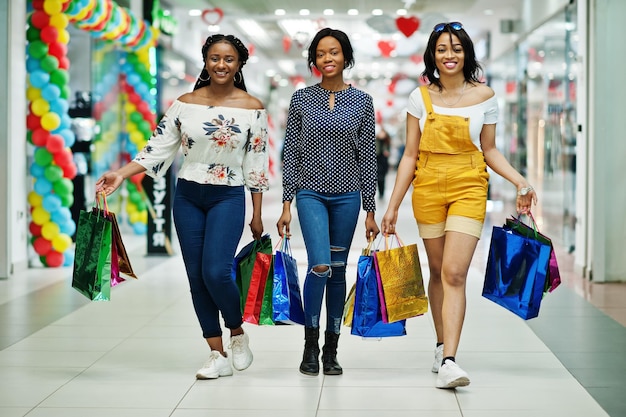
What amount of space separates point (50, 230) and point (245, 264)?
436 centimetres

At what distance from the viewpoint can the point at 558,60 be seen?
10914 mm

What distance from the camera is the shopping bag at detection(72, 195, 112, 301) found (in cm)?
412

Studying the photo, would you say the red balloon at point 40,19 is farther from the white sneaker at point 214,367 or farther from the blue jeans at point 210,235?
the white sneaker at point 214,367

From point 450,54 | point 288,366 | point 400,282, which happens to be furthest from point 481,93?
point 288,366

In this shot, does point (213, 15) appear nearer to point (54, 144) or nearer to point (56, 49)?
point (56, 49)

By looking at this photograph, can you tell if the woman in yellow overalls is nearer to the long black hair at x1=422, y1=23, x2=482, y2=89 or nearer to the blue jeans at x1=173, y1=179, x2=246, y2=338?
the long black hair at x1=422, y1=23, x2=482, y2=89

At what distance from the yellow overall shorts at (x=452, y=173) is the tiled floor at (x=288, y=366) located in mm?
712

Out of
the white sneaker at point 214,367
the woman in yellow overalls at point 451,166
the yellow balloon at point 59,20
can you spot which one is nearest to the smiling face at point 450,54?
the woman in yellow overalls at point 451,166

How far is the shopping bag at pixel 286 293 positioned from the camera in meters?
4.20

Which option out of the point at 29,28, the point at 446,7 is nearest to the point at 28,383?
the point at 29,28

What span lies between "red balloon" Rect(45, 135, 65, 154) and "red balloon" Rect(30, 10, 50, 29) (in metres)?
0.92

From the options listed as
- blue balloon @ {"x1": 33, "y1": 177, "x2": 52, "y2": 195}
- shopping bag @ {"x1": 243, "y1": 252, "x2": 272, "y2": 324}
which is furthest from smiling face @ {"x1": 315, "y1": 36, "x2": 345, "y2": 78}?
blue balloon @ {"x1": 33, "y1": 177, "x2": 52, "y2": 195}
